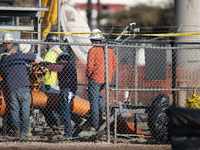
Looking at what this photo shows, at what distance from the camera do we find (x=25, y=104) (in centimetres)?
659

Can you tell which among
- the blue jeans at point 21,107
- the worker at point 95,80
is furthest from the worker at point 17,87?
the worker at point 95,80

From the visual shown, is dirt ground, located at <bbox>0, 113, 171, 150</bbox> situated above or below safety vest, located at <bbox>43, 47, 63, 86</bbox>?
below

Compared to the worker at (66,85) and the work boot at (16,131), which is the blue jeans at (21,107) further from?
the worker at (66,85)

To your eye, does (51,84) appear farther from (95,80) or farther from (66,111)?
(95,80)

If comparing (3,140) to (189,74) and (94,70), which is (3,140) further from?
(189,74)

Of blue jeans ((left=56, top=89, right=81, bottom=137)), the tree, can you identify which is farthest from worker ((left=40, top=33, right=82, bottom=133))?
the tree

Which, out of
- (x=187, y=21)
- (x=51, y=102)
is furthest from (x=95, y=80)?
(x=187, y=21)

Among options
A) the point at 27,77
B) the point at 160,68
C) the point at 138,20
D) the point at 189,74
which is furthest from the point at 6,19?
the point at 138,20

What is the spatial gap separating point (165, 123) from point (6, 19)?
629 centimetres

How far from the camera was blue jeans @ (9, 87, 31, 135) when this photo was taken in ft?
21.3

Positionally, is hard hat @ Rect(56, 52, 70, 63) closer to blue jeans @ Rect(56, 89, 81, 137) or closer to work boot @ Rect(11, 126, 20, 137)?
blue jeans @ Rect(56, 89, 81, 137)

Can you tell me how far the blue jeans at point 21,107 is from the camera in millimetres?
6500

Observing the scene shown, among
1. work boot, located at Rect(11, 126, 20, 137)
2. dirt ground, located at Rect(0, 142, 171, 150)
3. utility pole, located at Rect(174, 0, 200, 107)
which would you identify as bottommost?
dirt ground, located at Rect(0, 142, 171, 150)

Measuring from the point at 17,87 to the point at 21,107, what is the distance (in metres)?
0.42
